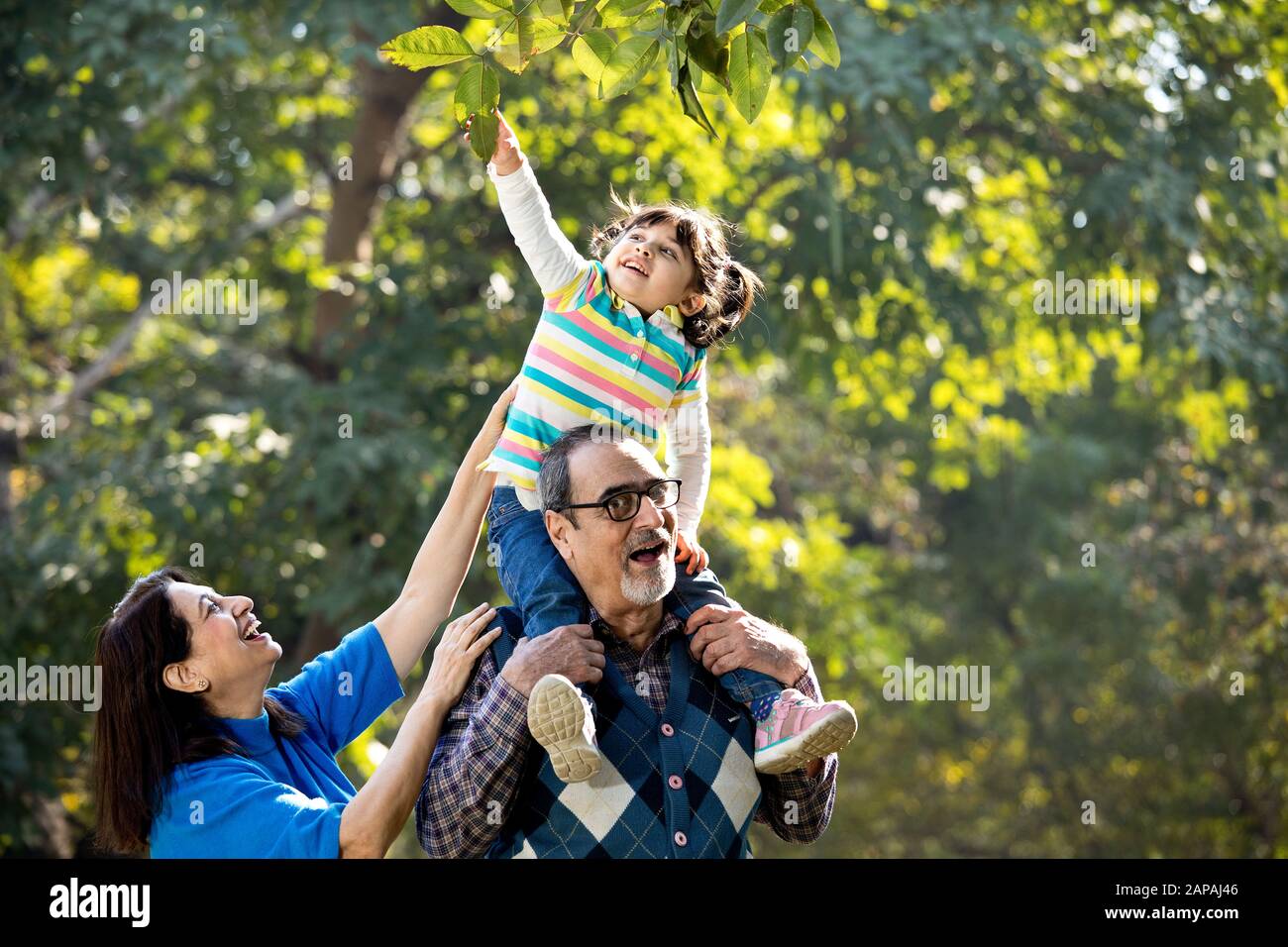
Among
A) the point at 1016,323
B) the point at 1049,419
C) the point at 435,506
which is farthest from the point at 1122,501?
the point at 435,506

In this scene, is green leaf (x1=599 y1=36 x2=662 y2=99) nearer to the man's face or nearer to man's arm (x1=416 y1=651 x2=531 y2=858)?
the man's face

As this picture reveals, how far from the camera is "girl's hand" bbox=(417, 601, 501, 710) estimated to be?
9.95 ft

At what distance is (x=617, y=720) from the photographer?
3.10 meters

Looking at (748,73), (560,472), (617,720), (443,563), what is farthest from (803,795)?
(748,73)

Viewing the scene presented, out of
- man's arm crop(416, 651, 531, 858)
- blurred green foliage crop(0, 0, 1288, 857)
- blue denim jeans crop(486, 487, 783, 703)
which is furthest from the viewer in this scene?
blurred green foliage crop(0, 0, 1288, 857)

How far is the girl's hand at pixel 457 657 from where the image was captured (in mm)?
3033

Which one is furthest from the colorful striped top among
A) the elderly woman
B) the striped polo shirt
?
the elderly woman

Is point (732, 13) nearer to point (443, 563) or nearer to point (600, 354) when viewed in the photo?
point (600, 354)

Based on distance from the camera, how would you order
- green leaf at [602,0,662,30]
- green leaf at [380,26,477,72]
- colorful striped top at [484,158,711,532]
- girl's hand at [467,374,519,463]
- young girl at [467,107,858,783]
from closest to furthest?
green leaf at [380,26,477,72] → green leaf at [602,0,662,30] → young girl at [467,107,858,783] → colorful striped top at [484,158,711,532] → girl's hand at [467,374,519,463]

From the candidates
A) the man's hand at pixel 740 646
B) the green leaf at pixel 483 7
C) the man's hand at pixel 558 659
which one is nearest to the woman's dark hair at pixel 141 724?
the man's hand at pixel 558 659

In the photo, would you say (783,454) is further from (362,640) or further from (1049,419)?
(362,640)

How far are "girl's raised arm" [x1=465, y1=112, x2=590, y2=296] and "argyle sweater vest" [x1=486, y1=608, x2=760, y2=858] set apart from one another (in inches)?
33.2

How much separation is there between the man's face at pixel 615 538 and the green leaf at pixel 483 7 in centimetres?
92

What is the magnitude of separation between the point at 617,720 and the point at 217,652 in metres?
0.81
